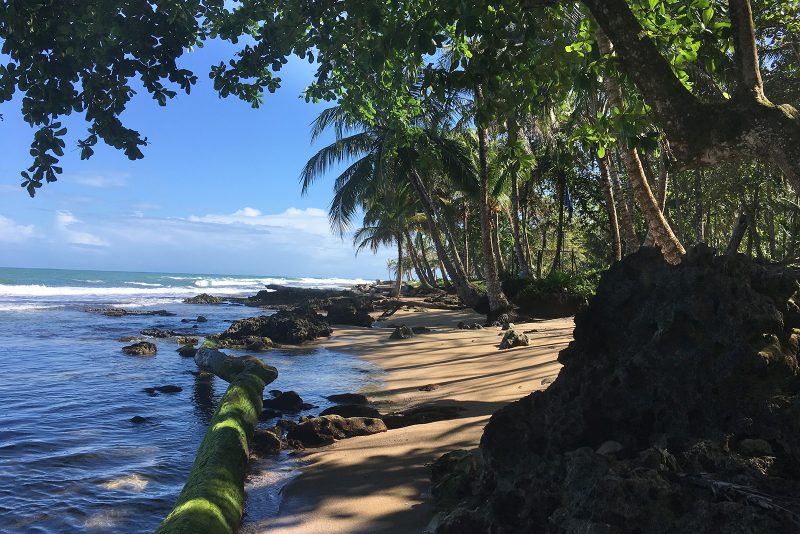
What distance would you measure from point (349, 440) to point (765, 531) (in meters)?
4.83

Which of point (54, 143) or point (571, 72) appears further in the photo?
point (571, 72)

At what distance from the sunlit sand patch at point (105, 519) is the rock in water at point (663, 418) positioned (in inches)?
114

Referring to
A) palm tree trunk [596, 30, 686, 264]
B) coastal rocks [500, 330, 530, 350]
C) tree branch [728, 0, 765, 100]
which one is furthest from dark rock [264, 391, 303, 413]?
tree branch [728, 0, 765, 100]

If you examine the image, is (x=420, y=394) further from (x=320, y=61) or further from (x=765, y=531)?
(x=765, y=531)

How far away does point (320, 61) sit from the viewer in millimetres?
5660

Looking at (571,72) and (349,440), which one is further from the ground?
(571,72)

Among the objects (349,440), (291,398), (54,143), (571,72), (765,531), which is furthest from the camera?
(291,398)

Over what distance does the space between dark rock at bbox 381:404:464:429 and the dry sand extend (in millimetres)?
174

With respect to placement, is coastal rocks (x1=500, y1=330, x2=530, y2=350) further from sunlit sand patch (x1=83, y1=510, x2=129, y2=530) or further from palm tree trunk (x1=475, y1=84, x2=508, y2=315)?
sunlit sand patch (x1=83, y1=510, x2=129, y2=530)

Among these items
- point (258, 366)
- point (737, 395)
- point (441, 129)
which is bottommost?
point (258, 366)

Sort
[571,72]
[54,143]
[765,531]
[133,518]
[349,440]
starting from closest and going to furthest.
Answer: [765,531] → [54,143] → [133,518] → [571,72] → [349,440]

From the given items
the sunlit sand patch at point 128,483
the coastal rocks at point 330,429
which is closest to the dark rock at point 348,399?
the coastal rocks at point 330,429

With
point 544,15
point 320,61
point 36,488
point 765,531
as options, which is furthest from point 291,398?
point 765,531

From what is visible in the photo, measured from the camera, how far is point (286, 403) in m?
8.05
